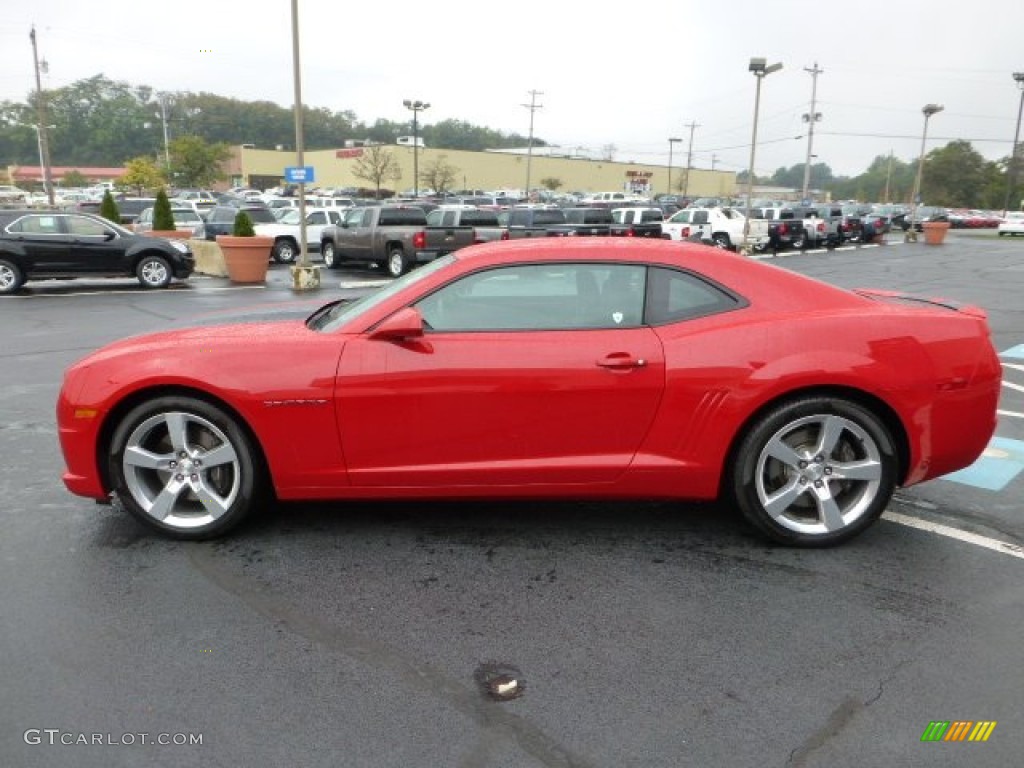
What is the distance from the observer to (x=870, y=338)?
3777 mm

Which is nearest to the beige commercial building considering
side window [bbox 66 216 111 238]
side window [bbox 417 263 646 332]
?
side window [bbox 66 216 111 238]

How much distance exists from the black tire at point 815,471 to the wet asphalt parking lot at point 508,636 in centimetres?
15

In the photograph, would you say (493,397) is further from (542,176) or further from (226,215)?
(542,176)

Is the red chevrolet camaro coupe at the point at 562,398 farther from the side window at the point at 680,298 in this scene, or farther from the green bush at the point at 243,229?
the green bush at the point at 243,229

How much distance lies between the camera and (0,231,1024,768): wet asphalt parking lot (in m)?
2.55

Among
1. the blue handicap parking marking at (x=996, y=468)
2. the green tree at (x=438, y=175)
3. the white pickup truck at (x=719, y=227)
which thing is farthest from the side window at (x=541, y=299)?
the green tree at (x=438, y=175)

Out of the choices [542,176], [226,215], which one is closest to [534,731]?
[226,215]

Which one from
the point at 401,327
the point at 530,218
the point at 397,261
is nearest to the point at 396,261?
the point at 397,261

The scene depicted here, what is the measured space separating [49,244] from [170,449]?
13.4 metres

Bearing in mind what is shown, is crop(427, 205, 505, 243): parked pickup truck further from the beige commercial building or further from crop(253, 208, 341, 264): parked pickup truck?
the beige commercial building

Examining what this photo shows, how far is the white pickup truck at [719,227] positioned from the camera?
28.3 meters

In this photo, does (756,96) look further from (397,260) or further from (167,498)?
(167,498)

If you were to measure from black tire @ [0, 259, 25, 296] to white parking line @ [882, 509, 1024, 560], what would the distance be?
51.4 feet

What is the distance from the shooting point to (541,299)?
387 cm
